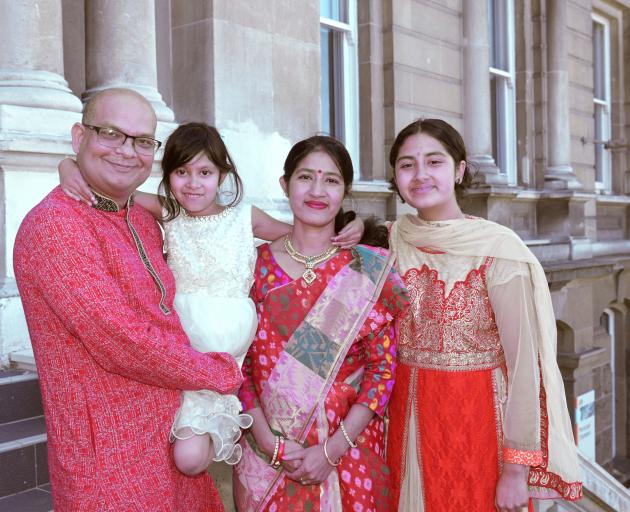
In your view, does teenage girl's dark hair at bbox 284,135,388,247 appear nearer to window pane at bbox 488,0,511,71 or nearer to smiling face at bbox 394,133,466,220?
smiling face at bbox 394,133,466,220

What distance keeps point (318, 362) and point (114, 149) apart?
89 centimetres

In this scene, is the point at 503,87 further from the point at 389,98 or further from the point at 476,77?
the point at 389,98

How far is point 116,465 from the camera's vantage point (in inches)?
66.1

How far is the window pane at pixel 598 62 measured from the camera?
37.0 ft

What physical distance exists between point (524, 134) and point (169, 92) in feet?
18.7

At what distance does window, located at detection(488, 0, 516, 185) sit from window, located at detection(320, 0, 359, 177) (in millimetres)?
2758

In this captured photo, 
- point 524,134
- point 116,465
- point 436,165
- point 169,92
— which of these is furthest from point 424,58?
point 116,465

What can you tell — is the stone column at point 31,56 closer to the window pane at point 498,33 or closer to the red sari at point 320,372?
the red sari at point 320,372

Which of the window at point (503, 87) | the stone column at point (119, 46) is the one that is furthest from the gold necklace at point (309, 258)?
the window at point (503, 87)

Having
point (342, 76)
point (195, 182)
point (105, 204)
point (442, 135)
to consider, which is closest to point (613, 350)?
point (342, 76)

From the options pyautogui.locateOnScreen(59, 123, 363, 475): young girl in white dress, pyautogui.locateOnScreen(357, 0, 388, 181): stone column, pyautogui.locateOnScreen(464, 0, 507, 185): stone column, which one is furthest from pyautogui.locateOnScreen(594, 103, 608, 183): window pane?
pyautogui.locateOnScreen(59, 123, 363, 475): young girl in white dress

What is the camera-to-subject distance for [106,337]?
1.59 m

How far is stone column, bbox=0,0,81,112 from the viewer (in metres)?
3.64

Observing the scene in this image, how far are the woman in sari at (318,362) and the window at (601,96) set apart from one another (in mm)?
9986
